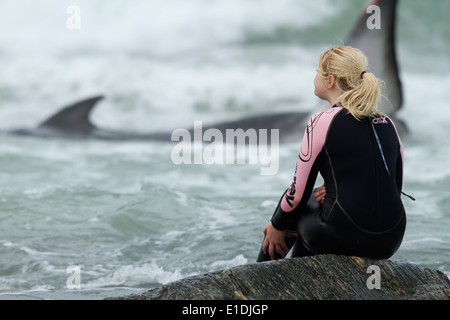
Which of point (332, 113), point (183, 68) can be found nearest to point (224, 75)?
point (183, 68)

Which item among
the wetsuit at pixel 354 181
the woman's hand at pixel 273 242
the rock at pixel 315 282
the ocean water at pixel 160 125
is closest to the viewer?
the rock at pixel 315 282

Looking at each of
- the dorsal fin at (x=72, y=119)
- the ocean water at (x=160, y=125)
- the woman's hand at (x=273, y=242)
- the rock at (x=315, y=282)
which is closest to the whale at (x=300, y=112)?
the dorsal fin at (x=72, y=119)

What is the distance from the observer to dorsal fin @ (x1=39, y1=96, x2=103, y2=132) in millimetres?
8820

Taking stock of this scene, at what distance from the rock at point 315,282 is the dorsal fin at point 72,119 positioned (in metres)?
5.95

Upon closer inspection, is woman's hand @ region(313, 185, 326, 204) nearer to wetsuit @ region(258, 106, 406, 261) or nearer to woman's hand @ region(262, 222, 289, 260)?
wetsuit @ region(258, 106, 406, 261)

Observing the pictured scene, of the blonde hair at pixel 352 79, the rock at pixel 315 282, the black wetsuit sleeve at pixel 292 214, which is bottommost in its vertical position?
the rock at pixel 315 282

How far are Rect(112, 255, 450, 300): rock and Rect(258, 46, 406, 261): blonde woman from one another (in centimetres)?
11

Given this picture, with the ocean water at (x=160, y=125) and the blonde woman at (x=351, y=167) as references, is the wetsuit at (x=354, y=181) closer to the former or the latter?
the blonde woman at (x=351, y=167)

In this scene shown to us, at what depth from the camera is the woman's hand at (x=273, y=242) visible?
348 centimetres

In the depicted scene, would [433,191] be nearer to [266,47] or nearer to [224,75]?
[224,75]

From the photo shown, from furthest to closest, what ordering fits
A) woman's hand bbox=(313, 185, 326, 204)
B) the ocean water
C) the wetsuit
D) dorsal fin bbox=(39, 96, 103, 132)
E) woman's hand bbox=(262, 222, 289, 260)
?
dorsal fin bbox=(39, 96, 103, 132) → the ocean water → woman's hand bbox=(262, 222, 289, 260) → woman's hand bbox=(313, 185, 326, 204) → the wetsuit

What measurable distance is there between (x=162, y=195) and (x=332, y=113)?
322 centimetres

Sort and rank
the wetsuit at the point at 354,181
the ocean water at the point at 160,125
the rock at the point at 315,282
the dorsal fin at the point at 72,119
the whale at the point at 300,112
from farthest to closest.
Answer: the dorsal fin at the point at 72,119
the whale at the point at 300,112
the ocean water at the point at 160,125
the wetsuit at the point at 354,181
the rock at the point at 315,282

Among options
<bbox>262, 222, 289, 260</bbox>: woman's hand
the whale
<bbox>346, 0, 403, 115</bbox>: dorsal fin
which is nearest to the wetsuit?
<bbox>262, 222, 289, 260</bbox>: woman's hand
